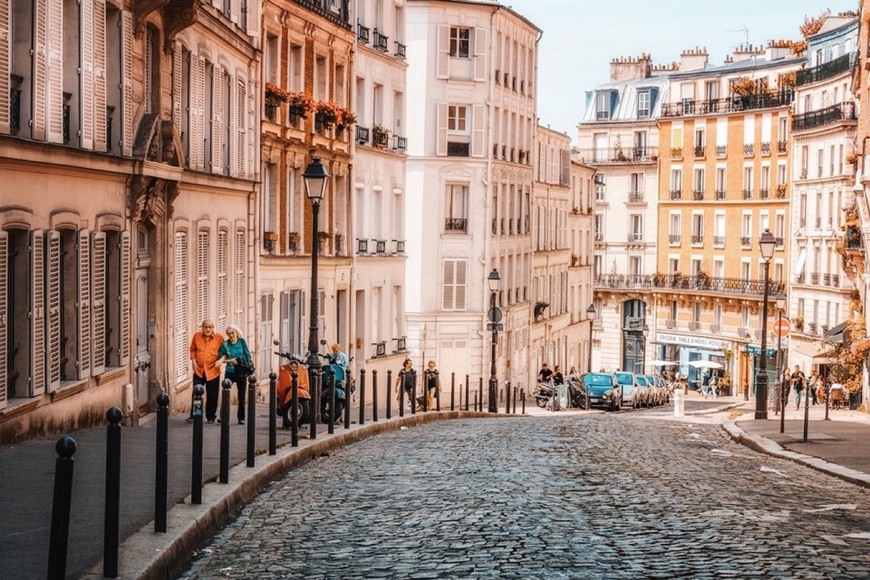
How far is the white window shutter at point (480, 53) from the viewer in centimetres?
6266

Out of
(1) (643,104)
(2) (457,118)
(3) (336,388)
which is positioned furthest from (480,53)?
(1) (643,104)

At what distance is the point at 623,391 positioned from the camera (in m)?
61.2

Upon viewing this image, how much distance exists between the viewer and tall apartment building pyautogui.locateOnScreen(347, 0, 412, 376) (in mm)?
46562

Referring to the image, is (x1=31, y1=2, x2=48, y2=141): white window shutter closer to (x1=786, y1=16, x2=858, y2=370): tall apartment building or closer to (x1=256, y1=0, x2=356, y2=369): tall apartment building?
(x1=256, y1=0, x2=356, y2=369): tall apartment building

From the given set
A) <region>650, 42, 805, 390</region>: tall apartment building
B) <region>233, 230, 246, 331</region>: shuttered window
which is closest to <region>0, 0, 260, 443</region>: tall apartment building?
<region>233, 230, 246, 331</region>: shuttered window

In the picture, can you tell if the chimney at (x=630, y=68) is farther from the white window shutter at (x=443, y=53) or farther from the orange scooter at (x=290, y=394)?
the orange scooter at (x=290, y=394)

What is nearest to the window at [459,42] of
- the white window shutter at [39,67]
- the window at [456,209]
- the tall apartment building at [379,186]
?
the window at [456,209]

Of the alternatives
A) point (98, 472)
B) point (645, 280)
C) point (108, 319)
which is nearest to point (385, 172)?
point (108, 319)

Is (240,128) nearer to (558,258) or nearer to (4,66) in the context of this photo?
(4,66)

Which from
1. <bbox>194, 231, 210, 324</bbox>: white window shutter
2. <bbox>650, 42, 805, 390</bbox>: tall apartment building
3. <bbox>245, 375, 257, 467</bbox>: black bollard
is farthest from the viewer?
<bbox>650, 42, 805, 390</bbox>: tall apartment building

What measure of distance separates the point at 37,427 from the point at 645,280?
8679 centimetres

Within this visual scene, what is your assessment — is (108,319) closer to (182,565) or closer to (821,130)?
(182,565)

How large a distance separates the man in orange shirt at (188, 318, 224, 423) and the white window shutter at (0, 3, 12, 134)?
21.1 feet

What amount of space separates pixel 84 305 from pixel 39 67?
3360mm
